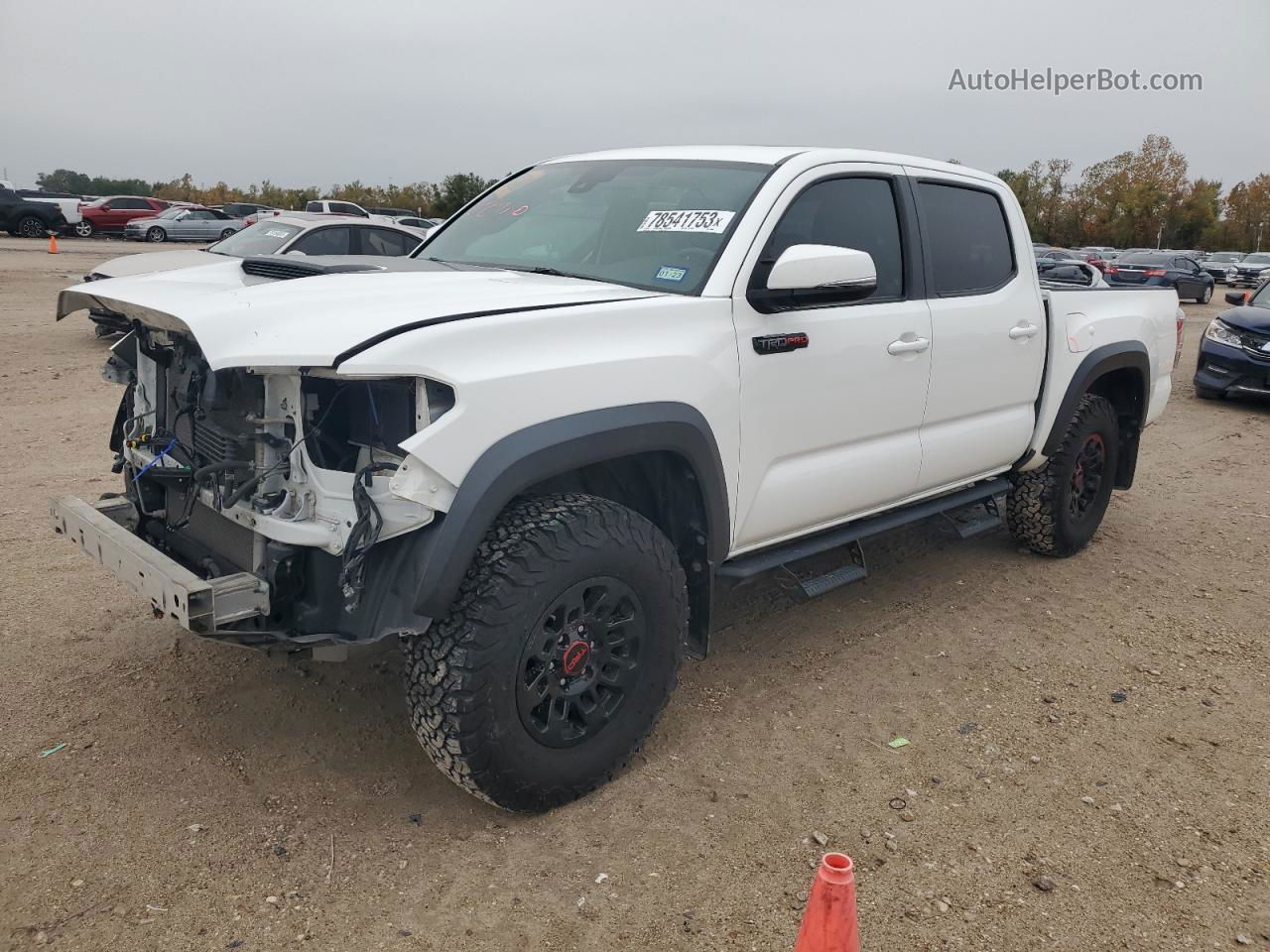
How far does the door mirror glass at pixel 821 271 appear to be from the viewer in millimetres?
3301

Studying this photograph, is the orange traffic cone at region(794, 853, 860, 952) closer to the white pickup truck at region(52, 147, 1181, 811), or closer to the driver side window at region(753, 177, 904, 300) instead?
the white pickup truck at region(52, 147, 1181, 811)

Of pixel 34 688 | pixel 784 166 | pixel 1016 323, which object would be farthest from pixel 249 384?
pixel 1016 323

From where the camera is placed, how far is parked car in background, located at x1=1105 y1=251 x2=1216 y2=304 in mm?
26156

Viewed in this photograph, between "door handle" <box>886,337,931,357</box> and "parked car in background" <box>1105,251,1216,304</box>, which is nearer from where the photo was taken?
"door handle" <box>886,337,931,357</box>

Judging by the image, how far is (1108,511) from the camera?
686 cm

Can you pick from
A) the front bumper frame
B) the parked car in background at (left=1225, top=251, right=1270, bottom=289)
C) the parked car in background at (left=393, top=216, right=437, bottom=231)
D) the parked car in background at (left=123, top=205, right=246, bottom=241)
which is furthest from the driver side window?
the parked car in background at (left=1225, top=251, right=1270, bottom=289)

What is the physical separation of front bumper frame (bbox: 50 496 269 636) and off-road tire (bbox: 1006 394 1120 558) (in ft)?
13.4

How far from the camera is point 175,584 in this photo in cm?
270

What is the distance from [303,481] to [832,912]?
1.76 m

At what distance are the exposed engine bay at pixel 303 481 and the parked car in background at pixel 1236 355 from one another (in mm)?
11035

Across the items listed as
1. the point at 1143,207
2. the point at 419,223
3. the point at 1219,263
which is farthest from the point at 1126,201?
the point at 419,223

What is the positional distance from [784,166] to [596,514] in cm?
159

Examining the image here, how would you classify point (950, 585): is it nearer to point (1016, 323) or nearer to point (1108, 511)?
point (1016, 323)

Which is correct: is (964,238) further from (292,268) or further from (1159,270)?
(1159,270)
